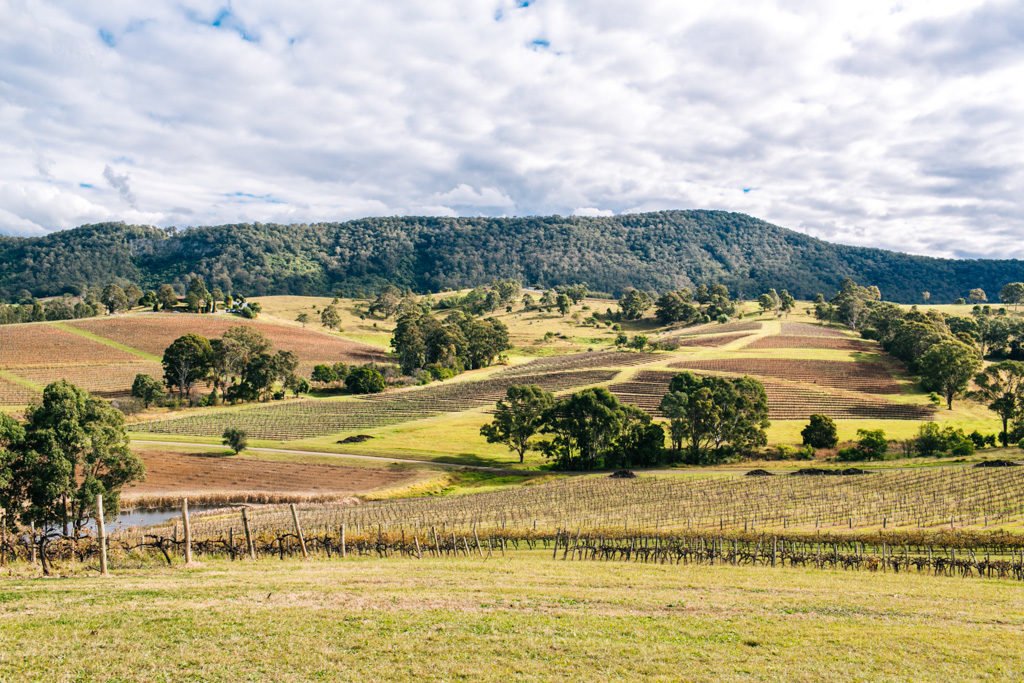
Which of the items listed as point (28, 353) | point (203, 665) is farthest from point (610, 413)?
point (28, 353)

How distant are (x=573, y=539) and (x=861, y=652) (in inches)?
955

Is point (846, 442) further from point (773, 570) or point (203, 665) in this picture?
point (203, 665)

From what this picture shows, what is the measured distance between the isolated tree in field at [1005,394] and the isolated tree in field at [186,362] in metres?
121

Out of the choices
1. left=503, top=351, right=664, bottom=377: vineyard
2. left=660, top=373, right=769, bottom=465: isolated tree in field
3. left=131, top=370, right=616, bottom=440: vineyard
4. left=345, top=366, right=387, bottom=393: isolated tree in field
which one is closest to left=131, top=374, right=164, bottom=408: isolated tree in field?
left=131, top=370, right=616, bottom=440: vineyard

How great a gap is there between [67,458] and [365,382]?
8766 centimetres

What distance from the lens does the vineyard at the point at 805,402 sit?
99000 millimetres

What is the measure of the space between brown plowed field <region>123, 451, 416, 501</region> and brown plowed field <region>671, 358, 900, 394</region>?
77.8 m

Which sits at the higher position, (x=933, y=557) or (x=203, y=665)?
(x=203, y=665)

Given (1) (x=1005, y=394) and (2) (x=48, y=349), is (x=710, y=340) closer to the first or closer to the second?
(1) (x=1005, y=394)

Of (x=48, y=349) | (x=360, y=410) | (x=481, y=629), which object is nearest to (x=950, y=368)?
(x=360, y=410)

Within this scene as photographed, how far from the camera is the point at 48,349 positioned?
13125cm

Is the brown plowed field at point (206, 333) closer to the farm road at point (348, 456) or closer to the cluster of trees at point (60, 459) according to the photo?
the farm road at point (348, 456)

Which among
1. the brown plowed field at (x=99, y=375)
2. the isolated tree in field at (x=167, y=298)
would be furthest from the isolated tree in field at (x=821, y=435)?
the isolated tree in field at (x=167, y=298)

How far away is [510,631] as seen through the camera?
56.0 feet
